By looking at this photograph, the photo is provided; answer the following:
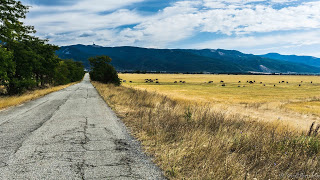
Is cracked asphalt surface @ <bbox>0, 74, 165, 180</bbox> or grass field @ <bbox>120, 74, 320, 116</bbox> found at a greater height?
cracked asphalt surface @ <bbox>0, 74, 165, 180</bbox>

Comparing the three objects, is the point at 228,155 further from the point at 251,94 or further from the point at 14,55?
the point at 251,94

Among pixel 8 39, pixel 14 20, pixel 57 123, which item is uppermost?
pixel 14 20

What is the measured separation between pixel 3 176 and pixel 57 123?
4.81 meters

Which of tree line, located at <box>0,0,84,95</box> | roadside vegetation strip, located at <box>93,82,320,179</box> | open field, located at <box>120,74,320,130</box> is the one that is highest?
tree line, located at <box>0,0,84,95</box>

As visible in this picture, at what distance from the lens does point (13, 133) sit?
21.8 feet

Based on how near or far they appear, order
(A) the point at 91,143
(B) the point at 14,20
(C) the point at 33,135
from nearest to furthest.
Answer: (A) the point at 91,143, (C) the point at 33,135, (B) the point at 14,20

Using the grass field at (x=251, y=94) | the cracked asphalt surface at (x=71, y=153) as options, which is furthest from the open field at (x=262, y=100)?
the cracked asphalt surface at (x=71, y=153)

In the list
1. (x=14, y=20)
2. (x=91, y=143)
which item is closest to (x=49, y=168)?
(x=91, y=143)

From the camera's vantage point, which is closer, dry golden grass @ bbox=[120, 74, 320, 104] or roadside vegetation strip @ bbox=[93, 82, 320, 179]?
roadside vegetation strip @ bbox=[93, 82, 320, 179]

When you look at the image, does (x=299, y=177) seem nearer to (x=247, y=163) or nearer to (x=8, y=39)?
(x=247, y=163)

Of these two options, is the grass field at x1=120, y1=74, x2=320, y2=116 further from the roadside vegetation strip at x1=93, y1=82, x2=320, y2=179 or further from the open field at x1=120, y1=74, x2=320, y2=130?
the roadside vegetation strip at x1=93, y1=82, x2=320, y2=179

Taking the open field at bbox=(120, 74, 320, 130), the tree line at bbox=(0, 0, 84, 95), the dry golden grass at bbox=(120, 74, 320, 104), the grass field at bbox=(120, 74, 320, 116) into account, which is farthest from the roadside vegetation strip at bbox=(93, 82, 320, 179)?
the dry golden grass at bbox=(120, 74, 320, 104)

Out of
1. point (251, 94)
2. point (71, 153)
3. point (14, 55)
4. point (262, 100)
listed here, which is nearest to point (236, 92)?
point (251, 94)

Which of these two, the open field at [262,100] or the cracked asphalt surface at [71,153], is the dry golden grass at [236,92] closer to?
the open field at [262,100]
